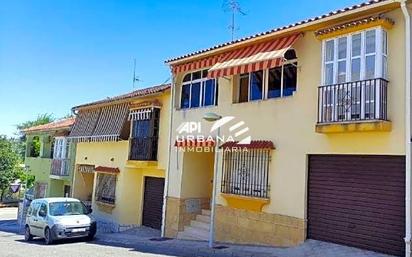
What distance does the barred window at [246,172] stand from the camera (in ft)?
61.3

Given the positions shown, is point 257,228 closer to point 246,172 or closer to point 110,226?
point 246,172

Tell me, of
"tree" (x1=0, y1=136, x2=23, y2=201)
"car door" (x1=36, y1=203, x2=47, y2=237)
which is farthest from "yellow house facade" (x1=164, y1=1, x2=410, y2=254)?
"tree" (x1=0, y1=136, x2=23, y2=201)

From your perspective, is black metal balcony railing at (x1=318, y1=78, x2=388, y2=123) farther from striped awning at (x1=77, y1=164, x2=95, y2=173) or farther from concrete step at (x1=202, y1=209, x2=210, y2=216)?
striped awning at (x1=77, y1=164, x2=95, y2=173)

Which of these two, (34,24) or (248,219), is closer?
(248,219)

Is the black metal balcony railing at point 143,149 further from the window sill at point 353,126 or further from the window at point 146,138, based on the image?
the window sill at point 353,126

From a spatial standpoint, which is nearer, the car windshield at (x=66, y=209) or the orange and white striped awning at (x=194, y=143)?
the orange and white striped awning at (x=194, y=143)

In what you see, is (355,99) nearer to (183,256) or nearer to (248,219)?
(248,219)

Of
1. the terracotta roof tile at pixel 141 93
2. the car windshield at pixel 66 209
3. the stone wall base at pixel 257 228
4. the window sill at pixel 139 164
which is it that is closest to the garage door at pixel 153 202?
the window sill at pixel 139 164

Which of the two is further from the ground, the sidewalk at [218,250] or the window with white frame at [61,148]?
the window with white frame at [61,148]

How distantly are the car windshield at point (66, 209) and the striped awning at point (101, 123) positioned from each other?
6158mm

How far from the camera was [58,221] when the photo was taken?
23172 mm

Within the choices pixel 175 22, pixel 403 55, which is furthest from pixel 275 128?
pixel 175 22

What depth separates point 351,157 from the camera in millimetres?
15641

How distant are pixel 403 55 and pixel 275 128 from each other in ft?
20.5
